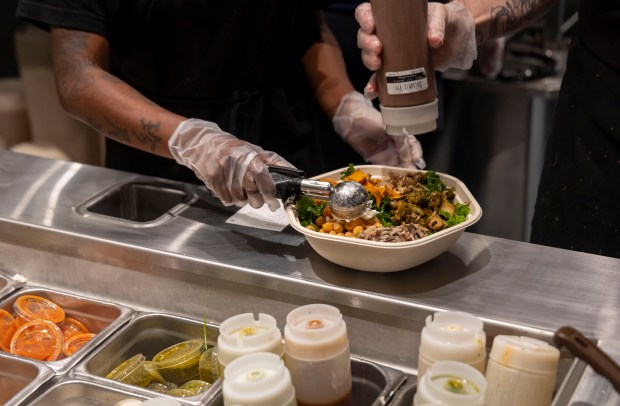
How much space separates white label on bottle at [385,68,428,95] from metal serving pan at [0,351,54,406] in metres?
0.90

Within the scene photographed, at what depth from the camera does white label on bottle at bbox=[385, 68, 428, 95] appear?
1604 millimetres

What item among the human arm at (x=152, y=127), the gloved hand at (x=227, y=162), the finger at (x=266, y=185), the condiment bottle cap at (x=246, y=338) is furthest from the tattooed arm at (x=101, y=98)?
the condiment bottle cap at (x=246, y=338)

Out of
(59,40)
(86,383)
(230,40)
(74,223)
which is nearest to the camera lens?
(86,383)

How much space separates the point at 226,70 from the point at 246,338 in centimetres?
126

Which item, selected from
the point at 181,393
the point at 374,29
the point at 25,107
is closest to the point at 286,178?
the point at 374,29

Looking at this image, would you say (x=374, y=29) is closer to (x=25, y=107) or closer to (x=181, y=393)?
(x=181, y=393)

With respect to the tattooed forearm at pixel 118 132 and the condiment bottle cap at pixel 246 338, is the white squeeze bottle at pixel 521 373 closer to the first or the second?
the condiment bottle cap at pixel 246 338

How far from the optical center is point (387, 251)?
1.50 meters

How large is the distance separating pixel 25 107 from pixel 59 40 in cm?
194

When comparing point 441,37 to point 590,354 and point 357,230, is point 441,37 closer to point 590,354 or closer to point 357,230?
point 357,230

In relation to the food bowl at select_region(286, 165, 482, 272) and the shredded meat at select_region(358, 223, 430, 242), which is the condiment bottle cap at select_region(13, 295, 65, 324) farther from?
the shredded meat at select_region(358, 223, 430, 242)

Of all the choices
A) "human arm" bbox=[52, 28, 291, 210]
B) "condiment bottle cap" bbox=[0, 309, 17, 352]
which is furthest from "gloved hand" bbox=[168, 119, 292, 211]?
"condiment bottle cap" bbox=[0, 309, 17, 352]

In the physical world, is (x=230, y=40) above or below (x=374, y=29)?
below

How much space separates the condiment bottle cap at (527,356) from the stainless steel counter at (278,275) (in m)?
0.15
